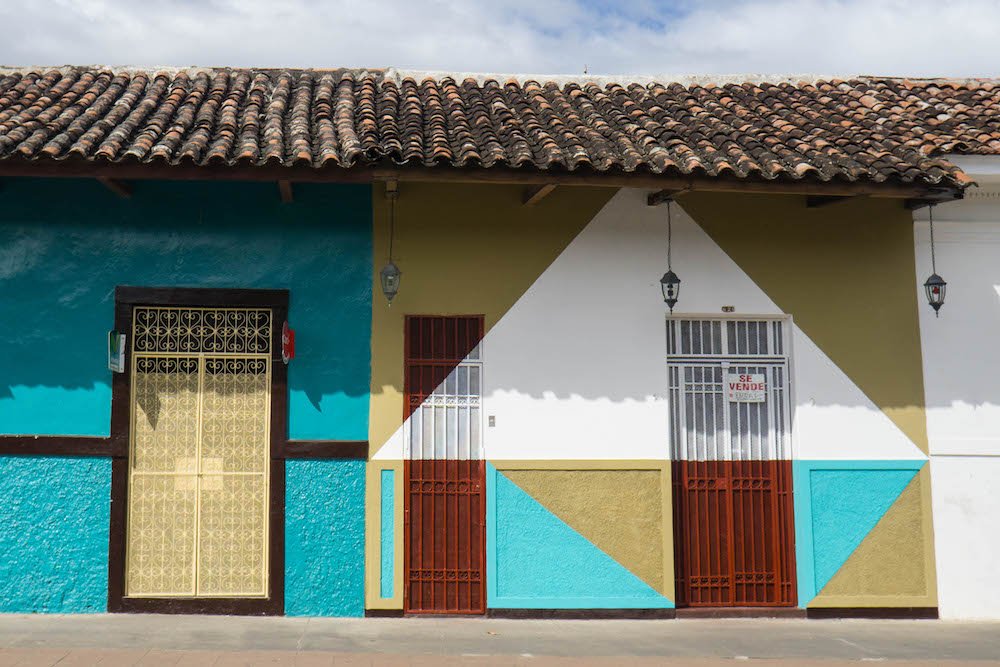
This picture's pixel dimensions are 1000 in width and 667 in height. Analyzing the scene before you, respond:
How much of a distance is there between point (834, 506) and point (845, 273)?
2156 millimetres

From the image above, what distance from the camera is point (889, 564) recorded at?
28.5 ft

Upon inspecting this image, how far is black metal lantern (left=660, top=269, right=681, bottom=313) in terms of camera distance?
8594 mm

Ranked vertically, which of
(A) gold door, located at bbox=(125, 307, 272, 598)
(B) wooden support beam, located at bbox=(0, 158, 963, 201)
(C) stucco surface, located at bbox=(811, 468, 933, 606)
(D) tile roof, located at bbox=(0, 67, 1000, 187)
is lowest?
(C) stucco surface, located at bbox=(811, 468, 933, 606)

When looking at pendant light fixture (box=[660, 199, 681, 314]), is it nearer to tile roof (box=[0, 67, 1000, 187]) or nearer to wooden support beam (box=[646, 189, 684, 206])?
wooden support beam (box=[646, 189, 684, 206])

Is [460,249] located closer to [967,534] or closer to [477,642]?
[477,642]

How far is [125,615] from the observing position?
323 inches

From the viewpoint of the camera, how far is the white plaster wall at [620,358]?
8.64 m

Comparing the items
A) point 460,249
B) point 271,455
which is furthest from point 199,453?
point 460,249

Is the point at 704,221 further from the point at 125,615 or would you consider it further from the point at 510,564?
the point at 125,615

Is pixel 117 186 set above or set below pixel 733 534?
above

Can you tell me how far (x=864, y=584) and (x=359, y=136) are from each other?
5997 mm

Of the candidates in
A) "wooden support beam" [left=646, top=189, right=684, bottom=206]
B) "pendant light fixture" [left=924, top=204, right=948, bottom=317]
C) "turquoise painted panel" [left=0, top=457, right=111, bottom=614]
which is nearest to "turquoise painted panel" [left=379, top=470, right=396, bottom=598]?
"turquoise painted panel" [left=0, top=457, right=111, bottom=614]

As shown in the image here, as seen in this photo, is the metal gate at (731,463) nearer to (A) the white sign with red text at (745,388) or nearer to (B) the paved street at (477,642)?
(A) the white sign with red text at (745,388)

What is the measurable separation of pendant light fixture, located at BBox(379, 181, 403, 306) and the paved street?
2848mm
